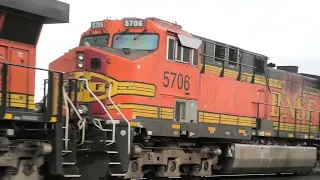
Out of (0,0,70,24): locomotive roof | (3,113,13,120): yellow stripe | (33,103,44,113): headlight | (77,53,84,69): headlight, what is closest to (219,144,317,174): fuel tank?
(77,53,84,69): headlight

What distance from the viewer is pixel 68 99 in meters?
8.00

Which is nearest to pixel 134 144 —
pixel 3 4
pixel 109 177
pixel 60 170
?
pixel 109 177

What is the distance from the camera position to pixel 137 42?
9.87m

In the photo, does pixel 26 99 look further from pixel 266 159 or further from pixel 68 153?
pixel 266 159

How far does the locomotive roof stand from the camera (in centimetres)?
650

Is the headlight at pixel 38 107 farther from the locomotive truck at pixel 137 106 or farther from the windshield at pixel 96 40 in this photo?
the windshield at pixel 96 40

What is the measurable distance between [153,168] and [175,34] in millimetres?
3024

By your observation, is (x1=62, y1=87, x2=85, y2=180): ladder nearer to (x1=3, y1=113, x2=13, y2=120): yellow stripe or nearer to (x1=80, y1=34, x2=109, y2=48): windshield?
(x1=3, y1=113, x2=13, y2=120): yellow stripe

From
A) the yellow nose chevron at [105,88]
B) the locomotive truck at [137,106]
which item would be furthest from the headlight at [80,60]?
the yellow nose chevron at [105,88]

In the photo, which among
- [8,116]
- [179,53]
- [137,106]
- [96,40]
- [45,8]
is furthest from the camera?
[96,40]

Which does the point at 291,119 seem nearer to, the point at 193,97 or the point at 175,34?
the point at 193,97

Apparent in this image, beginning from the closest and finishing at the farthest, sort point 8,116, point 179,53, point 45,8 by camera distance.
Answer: point 8,116 < point 45,8 < point 179,53

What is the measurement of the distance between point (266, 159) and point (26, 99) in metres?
8.02

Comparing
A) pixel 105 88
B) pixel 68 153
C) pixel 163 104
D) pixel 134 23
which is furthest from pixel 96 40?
pixel 68 153
